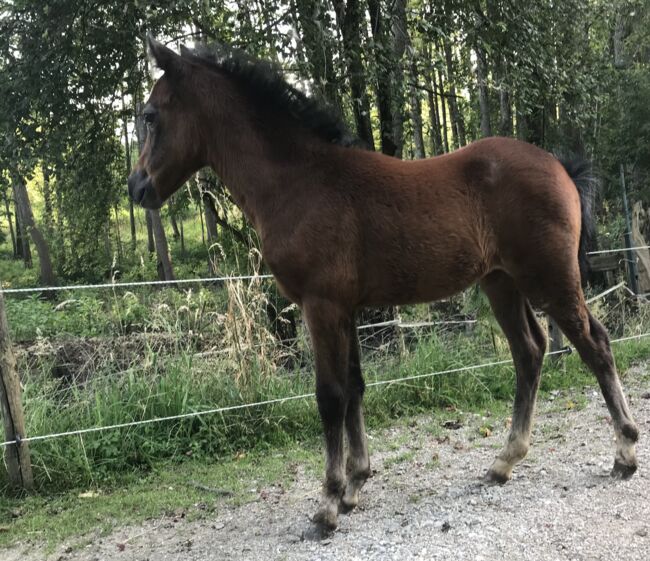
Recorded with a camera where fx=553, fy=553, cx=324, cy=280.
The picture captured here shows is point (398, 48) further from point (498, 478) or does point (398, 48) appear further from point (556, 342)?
point (498, 478)

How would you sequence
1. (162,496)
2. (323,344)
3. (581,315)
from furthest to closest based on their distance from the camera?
(162,496)
(581,315)
(323,344)

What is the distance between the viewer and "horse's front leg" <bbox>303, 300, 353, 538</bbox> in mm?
2992

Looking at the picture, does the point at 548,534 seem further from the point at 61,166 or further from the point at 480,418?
the point at 61,166

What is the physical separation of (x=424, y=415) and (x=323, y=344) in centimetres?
242

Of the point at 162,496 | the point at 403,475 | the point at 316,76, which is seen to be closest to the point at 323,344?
the point at 403,475

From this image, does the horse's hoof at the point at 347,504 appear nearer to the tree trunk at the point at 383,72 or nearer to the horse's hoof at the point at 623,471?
the horse's hoof at the point at 623,471

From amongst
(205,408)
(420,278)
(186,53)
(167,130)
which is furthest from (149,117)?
(205,408)

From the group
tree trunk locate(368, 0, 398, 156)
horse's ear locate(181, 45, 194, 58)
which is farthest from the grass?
tree trunk locate(368, 0, 398, 156)

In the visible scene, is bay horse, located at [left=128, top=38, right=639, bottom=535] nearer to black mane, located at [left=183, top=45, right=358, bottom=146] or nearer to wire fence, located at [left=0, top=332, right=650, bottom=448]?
black mane, located at [left=183, top=45, right=358, bottom=146]

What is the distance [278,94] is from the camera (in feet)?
10.8

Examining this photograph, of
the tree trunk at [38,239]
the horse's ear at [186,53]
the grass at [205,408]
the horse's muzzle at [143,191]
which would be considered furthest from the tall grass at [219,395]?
the tree trunk at [38,239]

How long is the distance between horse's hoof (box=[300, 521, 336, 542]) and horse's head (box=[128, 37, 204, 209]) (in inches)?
82.0

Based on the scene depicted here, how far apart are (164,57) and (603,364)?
316 cm

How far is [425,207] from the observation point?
10.3ft
